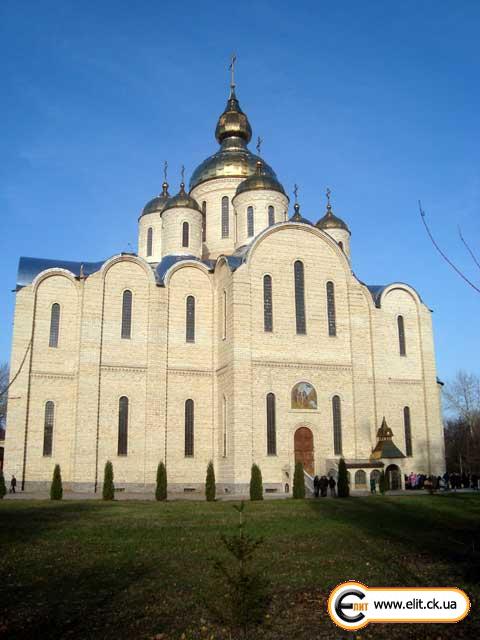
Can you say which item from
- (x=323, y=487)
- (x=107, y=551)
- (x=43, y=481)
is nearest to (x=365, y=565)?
(x=107, y=551)

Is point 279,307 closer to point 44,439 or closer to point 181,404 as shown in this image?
point 181,404

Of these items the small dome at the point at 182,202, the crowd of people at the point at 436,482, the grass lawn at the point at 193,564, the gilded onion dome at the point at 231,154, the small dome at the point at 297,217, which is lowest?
the grass lawn at the point at 193,564

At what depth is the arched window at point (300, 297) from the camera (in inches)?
1075

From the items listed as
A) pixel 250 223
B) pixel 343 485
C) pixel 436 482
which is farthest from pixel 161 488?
pixel 250 223

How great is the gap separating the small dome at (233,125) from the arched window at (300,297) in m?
12.9

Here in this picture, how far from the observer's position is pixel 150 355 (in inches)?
1066

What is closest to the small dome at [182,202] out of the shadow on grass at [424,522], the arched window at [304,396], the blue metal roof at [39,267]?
the blue metal roof at [39,267]

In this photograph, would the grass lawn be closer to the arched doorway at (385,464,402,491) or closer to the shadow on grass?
the shadow on grass

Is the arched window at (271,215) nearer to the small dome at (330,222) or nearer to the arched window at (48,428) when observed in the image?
the small dome at (330,222)

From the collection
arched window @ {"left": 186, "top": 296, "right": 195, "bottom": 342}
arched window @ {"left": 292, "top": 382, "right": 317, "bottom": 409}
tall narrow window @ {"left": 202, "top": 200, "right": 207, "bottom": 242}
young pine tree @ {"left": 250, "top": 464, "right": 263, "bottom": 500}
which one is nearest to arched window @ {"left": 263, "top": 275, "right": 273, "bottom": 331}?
arched window @ {"left": 292, "top": 382, "right": 317, "bottom": 409}

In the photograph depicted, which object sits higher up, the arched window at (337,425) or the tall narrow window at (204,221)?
the tall narrow window at (204,221)

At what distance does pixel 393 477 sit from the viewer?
87.8ft

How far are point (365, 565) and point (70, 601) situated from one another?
4.38 metres

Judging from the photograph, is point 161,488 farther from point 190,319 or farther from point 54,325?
point 54,325
